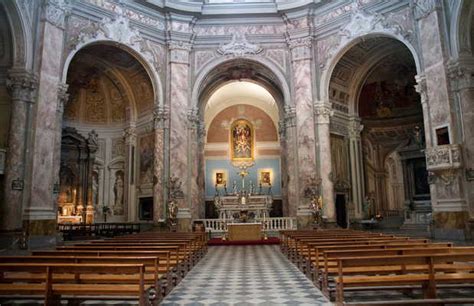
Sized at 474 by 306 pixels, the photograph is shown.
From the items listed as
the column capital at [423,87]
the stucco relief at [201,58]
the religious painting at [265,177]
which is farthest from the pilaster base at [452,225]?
the religious painting at [265,177]

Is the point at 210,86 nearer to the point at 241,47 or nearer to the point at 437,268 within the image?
the point at 241,47

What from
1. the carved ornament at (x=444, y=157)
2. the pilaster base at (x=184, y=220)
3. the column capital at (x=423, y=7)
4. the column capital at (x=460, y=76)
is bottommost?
the pilaster base at (x=184, y=220)

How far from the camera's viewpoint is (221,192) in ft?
92.1

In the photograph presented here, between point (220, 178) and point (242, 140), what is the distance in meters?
3.34

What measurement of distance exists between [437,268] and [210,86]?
18.4 metres

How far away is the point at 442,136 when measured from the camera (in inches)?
507

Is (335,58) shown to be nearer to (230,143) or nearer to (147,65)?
(147,65)

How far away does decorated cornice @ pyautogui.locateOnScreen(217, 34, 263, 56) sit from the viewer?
19.6m

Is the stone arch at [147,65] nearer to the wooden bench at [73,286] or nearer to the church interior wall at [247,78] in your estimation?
the church interior wall at [247,78]

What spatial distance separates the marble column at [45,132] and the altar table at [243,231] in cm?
652

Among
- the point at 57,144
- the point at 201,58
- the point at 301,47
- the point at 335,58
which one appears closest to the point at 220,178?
the point at 201,58

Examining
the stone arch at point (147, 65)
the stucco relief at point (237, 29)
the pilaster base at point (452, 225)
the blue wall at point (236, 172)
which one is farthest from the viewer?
the blue wall at point (236, 172)

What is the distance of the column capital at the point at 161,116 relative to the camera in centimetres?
1847

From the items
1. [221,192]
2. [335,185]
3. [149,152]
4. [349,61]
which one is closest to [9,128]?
[149,152]
